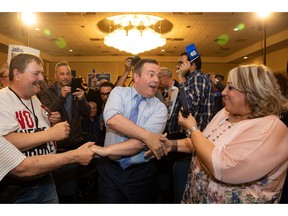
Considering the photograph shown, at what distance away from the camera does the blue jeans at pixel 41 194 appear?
1571mm

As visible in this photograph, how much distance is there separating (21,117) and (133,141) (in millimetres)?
684

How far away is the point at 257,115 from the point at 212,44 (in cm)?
1011

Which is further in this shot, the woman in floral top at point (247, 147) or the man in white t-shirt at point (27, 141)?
the man in white t-shirt at point (27, 141)

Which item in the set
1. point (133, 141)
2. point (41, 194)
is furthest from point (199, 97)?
point (41, 194)

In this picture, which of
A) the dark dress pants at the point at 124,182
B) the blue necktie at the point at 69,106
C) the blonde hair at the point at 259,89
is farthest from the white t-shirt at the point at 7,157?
the blue necktie at the point at 69,106

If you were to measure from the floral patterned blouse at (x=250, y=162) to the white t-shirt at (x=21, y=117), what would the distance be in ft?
3.35

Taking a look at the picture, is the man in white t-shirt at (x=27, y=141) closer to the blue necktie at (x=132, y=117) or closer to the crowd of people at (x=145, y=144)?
the crowd of people at (x=145, y=144)

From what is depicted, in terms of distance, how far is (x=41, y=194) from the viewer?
1.65 m

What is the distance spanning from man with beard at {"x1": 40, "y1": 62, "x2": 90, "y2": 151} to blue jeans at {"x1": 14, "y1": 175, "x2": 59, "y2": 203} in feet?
3.09

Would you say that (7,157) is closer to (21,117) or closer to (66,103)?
(21,117)

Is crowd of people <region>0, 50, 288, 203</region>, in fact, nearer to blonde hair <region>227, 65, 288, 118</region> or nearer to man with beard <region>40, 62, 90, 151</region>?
blonde hair <region>227, 65, 288, 118</region>

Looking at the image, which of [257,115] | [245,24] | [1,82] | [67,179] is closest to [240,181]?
[257,115]

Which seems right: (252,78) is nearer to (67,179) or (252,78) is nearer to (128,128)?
(128,128)
